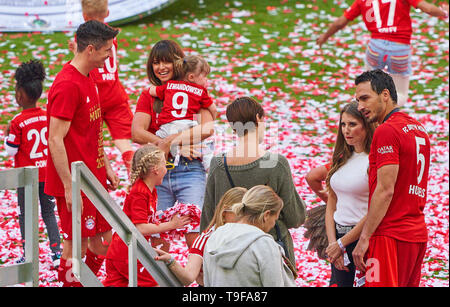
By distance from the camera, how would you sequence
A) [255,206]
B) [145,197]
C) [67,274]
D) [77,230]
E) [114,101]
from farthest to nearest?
[114,101] → [67,274] → [145,197] → [77,230] → [255,206]

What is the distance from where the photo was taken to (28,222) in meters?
4.46

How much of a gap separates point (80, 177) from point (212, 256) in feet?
2.85

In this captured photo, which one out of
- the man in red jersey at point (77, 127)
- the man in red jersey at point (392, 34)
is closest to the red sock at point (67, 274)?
the man in red jersey at point (77, 127)

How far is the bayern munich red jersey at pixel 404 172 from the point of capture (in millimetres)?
4598

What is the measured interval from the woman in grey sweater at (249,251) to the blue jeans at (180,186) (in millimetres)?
1856

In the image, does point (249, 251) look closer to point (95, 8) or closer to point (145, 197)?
point (145, 197)

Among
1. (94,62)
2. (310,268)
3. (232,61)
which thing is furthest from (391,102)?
(232,61)

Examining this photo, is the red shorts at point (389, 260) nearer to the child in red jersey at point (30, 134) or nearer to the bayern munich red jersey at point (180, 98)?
the bayern munich red jersey at point (180, 98)

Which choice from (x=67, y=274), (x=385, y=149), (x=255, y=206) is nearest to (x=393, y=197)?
(x=385, y=149)

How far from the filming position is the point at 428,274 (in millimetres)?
7191

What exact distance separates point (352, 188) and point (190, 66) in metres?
1.75

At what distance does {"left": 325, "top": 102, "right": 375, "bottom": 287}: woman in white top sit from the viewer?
5.15 meters

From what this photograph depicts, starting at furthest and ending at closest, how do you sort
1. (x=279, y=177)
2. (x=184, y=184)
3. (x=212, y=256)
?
(x=184, y=184)
(x=279, y=177)
(x=212, y=256)
